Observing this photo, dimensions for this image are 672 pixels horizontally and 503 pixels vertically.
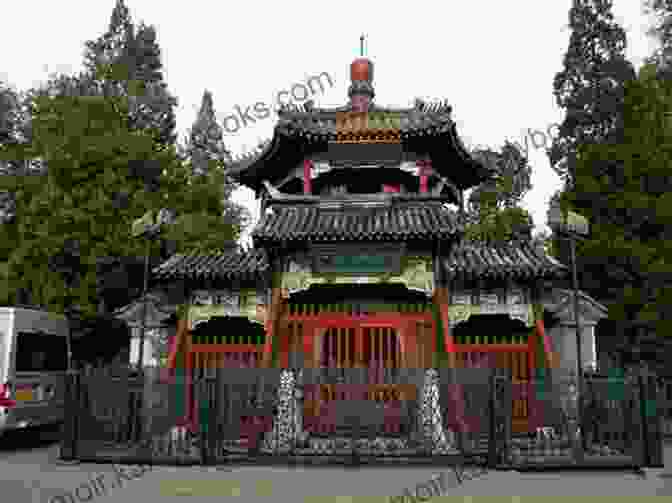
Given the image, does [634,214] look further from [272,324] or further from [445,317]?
[272,324]

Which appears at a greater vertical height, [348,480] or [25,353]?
[25,353]

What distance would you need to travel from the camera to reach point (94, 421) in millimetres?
10039

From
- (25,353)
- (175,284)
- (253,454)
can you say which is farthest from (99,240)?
(253,454)

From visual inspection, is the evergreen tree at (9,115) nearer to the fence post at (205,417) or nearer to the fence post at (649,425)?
the fence post at (205,417)

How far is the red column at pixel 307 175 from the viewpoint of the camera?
47.6 ft

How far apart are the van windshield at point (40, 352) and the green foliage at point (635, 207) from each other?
50.8 feet

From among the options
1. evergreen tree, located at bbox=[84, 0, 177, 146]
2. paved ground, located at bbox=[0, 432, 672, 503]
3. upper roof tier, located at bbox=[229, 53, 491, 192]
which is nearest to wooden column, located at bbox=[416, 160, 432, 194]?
upper roof tier, located at bbox=[229, 53, 491, 192]

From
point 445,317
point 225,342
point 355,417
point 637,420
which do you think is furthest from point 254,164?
point 637,420

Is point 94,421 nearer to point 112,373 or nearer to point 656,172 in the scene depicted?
point 112,373

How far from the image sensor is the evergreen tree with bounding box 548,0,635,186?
21.5m

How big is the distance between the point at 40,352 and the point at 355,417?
25.0 feet

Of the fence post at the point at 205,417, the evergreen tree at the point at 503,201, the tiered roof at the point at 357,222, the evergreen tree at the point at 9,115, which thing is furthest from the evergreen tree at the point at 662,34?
the evergreen tree at the point at 9,115

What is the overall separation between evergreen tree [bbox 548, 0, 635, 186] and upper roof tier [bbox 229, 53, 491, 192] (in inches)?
318

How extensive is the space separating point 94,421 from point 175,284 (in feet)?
17.0
